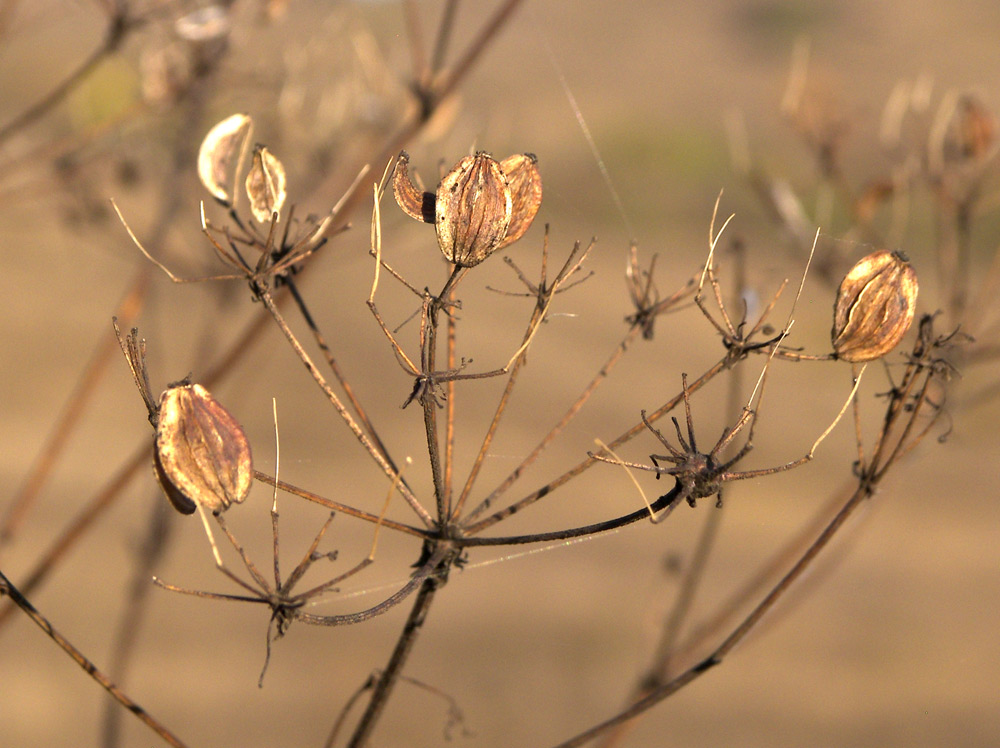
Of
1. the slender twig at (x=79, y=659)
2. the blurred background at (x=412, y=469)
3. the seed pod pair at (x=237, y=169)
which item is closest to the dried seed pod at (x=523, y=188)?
the blurred background at (x=412, y=469)

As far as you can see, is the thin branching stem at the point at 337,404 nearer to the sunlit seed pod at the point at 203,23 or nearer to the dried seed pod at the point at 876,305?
the dried seed pod at the point at 876,305

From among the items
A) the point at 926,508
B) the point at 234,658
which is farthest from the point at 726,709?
the point at 926,508

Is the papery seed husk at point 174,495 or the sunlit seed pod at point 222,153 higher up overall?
the sunlit seed pod at point 222,153

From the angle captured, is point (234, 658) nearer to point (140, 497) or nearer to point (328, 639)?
point (328, 639)

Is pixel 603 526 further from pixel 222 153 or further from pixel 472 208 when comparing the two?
pixel 222 153

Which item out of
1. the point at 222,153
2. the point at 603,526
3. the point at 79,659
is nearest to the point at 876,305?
the point at 603,526
